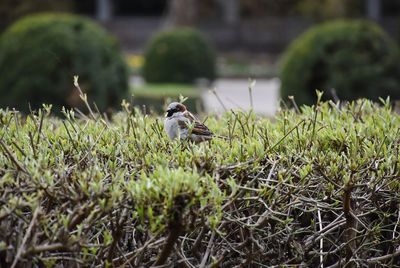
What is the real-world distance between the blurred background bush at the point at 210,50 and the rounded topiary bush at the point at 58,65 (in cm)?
2

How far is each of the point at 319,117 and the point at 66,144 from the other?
1.46m

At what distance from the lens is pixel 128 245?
3010mm

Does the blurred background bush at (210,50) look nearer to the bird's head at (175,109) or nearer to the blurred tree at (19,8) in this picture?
the blurred tree at (19,8)

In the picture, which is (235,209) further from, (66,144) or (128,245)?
(66,144)

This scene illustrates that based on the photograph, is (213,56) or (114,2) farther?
(114,2)

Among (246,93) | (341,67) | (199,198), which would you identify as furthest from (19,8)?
(199,198)

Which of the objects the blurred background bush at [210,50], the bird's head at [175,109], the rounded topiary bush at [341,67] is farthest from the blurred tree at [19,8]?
the bird's head at [175,109]

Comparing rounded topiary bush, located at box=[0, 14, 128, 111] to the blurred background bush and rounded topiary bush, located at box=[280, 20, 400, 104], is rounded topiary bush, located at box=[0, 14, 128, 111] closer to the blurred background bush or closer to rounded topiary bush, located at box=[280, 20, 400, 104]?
the blurred background bush

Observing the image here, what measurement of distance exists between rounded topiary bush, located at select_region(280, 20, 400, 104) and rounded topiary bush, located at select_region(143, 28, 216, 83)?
30.7 ft

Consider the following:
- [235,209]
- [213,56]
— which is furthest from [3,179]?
[213,56]

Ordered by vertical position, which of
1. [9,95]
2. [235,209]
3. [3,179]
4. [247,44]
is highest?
[3,179]

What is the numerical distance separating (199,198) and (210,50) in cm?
2038

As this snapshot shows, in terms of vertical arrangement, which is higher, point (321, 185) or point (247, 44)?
point (321, 185)

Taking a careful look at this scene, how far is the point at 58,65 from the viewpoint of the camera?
440 inches
